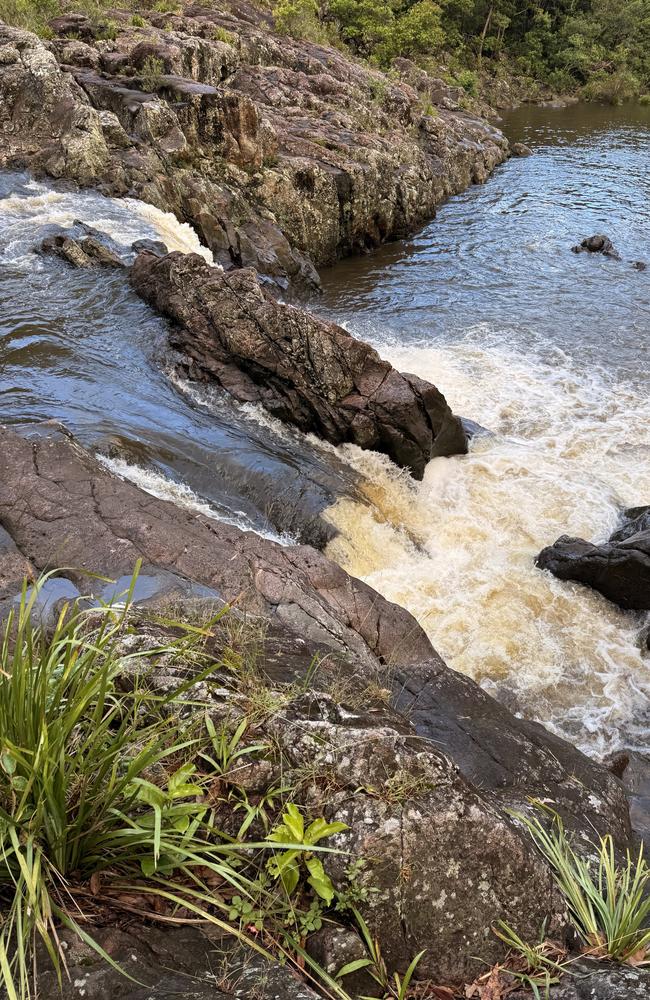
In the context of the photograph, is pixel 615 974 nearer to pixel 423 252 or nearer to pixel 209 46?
pixel 423 252

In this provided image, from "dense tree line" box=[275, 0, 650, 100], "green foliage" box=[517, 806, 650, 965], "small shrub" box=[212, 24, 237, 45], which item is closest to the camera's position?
"green foliage" box=[517, 806, 650, 965]

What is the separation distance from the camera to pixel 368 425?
30.3ft

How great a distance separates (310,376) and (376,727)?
7.04 meters

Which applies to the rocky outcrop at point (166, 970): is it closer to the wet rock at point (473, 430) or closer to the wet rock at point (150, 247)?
the wet rock at point (473, 430)

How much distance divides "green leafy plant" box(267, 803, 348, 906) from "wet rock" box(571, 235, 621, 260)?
1889 centimetres

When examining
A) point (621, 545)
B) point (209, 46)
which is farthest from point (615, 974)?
point (209, 46)

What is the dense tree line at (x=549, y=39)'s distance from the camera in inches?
1521

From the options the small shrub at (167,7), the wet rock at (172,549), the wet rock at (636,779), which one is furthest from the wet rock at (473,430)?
the small shrub at (167,7)

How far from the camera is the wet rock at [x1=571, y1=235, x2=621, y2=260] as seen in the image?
1786 centimetres

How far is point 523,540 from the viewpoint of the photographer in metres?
8.55

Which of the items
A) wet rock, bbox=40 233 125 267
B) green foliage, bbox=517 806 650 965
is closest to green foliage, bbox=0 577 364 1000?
green foliage, bbox=517 806 650 965

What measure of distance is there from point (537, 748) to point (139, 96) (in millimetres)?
17277

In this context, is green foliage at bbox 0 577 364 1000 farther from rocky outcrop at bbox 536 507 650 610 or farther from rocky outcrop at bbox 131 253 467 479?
rocky outcrop at bbox 131 253 467 479

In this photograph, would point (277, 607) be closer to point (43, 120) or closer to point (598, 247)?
point (43, 120)
